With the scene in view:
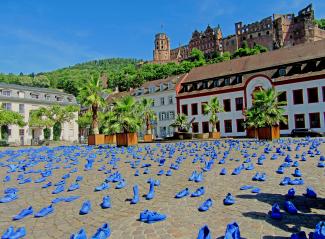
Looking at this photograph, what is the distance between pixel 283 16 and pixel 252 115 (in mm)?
117609

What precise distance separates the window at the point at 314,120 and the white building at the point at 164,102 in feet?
78.4

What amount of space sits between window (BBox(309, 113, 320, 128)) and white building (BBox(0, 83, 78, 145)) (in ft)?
129

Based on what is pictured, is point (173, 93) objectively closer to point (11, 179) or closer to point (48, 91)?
point (48, 91)

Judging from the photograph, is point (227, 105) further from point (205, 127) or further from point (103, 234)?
point (103, 234)

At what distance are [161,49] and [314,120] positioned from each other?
496ft

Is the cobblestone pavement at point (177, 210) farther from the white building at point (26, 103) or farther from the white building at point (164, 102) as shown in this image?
the white building at point (26, 103)

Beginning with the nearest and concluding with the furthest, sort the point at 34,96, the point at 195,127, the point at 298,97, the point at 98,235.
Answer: the point at 98,235
the point at 298,97
the point at 195,127
the point at 34,96

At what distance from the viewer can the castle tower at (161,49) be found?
17850 cm

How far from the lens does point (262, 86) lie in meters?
44.4

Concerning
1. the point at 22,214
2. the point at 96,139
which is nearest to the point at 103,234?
the point at 22,214

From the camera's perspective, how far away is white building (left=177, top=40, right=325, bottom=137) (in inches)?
1578

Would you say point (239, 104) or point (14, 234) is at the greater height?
point (239, 104)

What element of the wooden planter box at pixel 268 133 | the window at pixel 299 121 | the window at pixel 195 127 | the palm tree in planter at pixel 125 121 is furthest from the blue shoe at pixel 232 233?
the window at pixel 195 127

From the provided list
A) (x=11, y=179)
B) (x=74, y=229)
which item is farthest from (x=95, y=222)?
(x=11, y=179)
